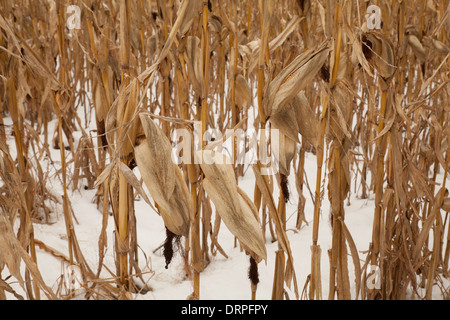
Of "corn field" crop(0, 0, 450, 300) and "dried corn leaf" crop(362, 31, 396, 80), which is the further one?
"dried corn leaf" crop(362, 31, 396, 80)

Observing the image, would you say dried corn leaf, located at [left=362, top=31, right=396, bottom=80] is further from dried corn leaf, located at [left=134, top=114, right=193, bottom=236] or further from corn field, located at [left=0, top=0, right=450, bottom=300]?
dried corn leaf, located at [left=134, top=114, right=193, bottom=236]

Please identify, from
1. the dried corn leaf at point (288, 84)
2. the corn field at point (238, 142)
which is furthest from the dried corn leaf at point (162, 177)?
the dried corn leaf at point (288, 84)

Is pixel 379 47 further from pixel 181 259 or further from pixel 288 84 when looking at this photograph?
pixel 181 259

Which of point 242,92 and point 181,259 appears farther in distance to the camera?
point 181,259

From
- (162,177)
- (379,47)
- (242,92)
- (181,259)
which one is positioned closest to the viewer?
(162,177)

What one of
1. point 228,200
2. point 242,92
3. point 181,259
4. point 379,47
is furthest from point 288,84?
point 181,259

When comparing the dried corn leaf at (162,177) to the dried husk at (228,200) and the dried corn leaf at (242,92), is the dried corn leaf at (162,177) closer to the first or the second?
the dried husk at (228,200)

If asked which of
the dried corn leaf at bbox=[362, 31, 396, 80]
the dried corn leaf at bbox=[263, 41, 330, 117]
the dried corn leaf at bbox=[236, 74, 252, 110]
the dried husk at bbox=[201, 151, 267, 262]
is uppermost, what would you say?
the dried corn leaf at bbox=[362, 31, 396, 80]

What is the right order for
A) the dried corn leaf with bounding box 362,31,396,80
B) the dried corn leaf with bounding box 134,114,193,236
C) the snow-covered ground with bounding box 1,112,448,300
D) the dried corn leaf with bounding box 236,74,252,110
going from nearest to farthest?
1. the dried corn leaf with bounding box 134,114,193,236
2. the dried corn leaf with bounding box 362,31,396,80
3. the dried corn leaf with bounding box 236,74,252,110
4. the snow-covered ground with bounding box 1,112,448,300

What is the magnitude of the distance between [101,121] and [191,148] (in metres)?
0.45

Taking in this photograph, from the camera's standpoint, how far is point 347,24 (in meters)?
0.55

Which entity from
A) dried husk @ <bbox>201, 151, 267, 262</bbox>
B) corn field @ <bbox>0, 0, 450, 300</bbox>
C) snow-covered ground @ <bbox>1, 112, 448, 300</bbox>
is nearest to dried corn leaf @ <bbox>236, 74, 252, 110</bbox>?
corn field @ <bbox>0, 0, 450, 300</bbox>
